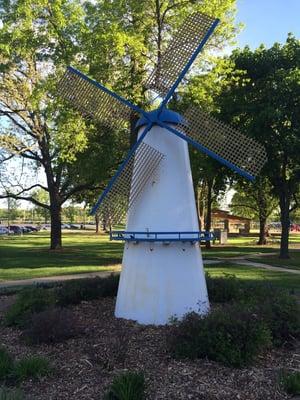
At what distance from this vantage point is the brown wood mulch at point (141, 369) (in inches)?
229

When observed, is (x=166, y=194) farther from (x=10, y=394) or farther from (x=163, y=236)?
(x=10, y=394)

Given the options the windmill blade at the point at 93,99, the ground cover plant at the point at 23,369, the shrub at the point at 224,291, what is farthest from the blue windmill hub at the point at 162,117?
the ground cover plant at the point at 23,369

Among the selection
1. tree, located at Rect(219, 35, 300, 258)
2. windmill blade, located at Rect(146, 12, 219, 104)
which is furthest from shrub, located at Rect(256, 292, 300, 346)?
tree, located at Rect(219, 35, 300, 258)

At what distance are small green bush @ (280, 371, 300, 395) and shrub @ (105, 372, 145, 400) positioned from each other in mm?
1614

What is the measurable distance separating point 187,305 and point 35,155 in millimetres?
23843

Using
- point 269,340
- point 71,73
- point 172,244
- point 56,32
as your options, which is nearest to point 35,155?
point 56,32

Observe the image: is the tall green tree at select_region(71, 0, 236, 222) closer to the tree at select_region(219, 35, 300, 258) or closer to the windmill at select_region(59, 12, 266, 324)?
the tree at select_region(219, 35, 300, 258)

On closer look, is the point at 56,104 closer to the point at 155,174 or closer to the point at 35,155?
the point at 35,155

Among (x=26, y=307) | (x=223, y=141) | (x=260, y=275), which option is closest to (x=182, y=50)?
(x=223, y=141)

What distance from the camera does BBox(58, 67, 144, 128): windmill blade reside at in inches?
404

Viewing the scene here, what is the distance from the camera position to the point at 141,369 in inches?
255

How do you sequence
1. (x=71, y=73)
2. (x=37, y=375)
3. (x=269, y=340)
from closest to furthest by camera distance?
(x=37, y=375) < (x=269, y=340) < (x=71, y=73)

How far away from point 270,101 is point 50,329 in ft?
67.4

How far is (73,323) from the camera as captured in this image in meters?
8.00
